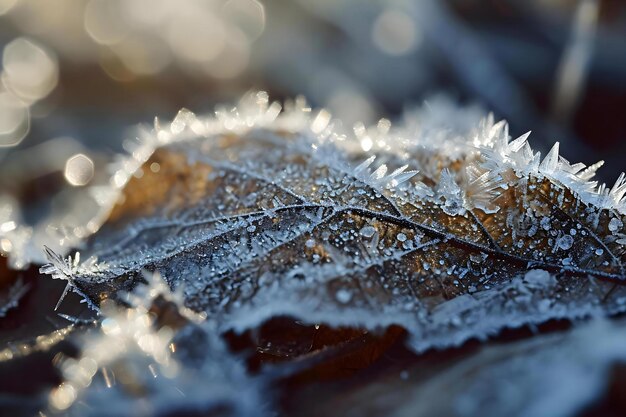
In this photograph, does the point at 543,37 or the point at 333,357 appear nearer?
the point at 333,357

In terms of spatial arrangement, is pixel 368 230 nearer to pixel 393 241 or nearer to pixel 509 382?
pixel 393 241

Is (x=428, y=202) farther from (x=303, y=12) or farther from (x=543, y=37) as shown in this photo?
(x=303, y=12)

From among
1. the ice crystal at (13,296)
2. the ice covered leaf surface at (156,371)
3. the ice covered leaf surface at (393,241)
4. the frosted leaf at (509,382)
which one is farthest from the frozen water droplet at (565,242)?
the ice crystal at (13,296)

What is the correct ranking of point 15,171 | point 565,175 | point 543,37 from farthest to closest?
point 543,37, point 15,171, point 565,175

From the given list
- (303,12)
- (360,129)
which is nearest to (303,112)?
(360,129)

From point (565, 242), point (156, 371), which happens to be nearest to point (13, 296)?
point (156, 371)

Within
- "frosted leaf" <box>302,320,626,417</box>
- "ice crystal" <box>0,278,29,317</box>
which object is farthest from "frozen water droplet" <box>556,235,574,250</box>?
"ice crystal" <box>0,278,29,317</box>

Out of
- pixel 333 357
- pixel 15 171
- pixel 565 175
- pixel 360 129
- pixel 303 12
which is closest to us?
pixel 333 357
